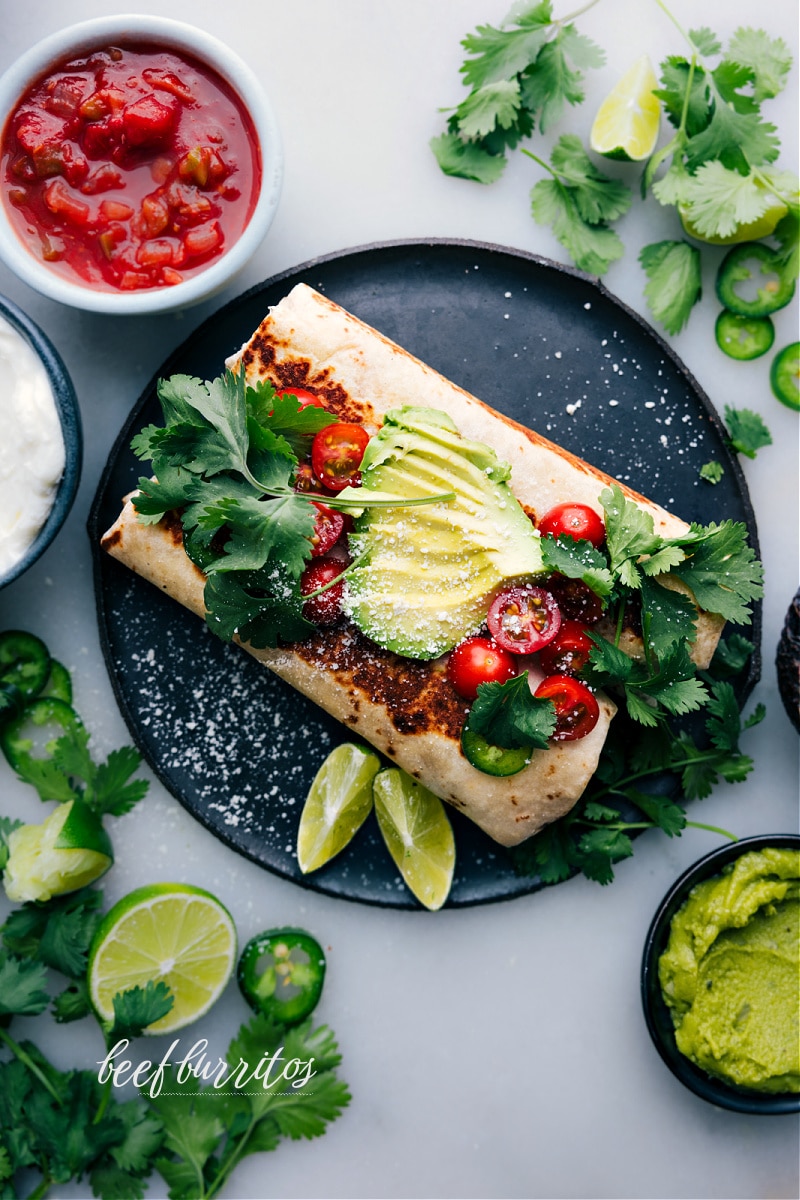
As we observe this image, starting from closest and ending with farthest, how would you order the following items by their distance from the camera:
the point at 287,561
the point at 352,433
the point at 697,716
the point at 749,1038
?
1. the point at 287,561
2. the point at 352,433
3. the point at 749,1038
4. the point at 697,716

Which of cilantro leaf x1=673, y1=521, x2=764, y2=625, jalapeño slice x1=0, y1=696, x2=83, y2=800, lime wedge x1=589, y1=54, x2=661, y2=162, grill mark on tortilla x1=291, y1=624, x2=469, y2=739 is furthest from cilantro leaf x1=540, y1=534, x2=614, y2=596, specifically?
jalapeño slice x1=0, y1=696, x2=83, y2=800

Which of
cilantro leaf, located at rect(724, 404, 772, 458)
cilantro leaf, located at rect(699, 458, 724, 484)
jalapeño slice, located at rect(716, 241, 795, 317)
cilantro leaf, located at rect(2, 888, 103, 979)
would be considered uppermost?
jalapeño slice, located at rect(716, 241, 795, 317)

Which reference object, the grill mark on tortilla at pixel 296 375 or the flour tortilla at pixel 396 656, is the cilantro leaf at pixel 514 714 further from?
the grill mark on tortilla at pixel 296 375

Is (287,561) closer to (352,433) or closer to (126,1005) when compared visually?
(352,433)

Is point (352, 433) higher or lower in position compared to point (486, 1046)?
higher

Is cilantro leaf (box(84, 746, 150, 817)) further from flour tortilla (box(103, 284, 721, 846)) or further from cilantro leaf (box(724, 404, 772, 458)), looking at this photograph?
cilantro leaf (box(724, 404, 772, 458))

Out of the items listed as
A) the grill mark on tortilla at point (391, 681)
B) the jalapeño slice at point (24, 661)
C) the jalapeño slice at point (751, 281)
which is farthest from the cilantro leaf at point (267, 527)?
the jalapeño slice at point (751, 281)

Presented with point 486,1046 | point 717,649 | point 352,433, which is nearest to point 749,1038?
point 486,1046

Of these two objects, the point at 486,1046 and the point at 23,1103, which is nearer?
the point at 23,1103
